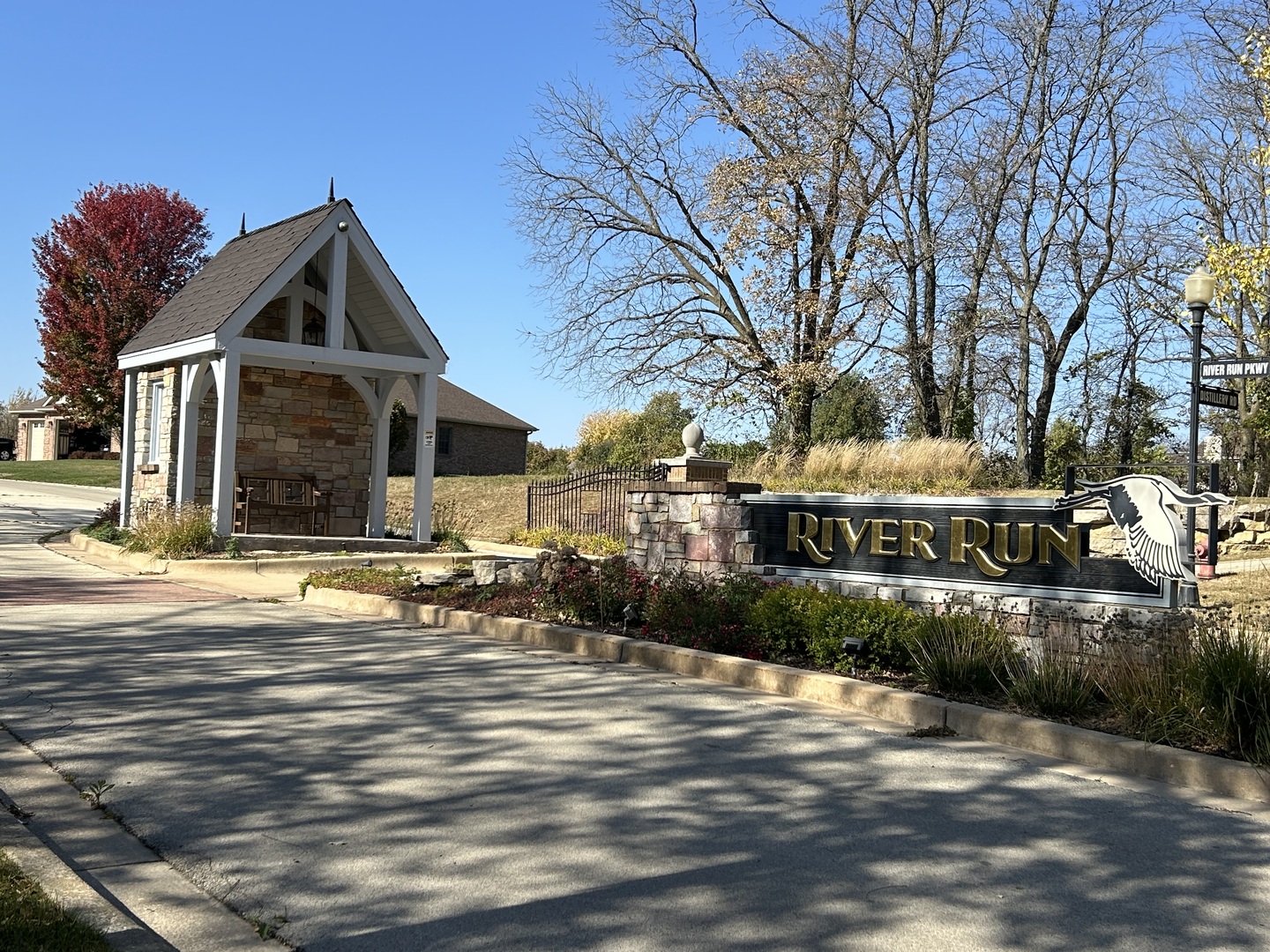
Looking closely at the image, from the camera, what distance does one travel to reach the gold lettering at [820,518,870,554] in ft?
31.9

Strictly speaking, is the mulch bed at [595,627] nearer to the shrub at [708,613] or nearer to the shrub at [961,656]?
the shrub at [961,656]

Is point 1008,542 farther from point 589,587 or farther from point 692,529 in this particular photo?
point 589,587

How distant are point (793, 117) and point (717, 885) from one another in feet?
74.8

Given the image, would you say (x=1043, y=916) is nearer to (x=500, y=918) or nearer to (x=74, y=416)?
(x=500, y=918)

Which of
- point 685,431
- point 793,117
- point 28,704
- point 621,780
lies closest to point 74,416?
point 793,117

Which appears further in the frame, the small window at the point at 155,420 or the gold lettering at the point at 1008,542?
the small window at the point at 155,420

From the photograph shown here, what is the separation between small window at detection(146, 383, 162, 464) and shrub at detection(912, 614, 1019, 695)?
15407mm

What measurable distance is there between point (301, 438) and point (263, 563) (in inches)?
179

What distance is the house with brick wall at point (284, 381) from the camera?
1694cm

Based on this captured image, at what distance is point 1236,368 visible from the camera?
11.3m

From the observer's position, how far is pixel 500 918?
373cm

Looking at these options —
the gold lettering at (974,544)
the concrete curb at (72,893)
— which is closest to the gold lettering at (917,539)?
the gold lettering at (974,544)

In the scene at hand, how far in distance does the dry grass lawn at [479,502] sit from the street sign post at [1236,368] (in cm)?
1492

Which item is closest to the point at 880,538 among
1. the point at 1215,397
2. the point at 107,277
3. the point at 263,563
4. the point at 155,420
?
the point at 1215,397
